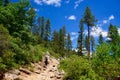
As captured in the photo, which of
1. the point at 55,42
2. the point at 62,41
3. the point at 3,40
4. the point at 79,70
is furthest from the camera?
the point at 62,41

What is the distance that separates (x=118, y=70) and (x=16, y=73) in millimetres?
13010

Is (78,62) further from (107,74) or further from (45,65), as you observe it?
(45,65)

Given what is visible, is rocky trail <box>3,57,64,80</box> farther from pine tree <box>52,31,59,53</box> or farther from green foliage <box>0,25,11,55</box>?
pine tree <box>52,31,59,53</box>

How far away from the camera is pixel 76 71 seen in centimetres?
3164

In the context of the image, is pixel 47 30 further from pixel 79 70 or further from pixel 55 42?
pixel 79 70

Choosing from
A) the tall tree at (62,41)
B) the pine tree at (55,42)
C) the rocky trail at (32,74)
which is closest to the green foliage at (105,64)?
the rocky trail at (32,74)

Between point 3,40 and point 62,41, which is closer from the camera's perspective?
point 3,40

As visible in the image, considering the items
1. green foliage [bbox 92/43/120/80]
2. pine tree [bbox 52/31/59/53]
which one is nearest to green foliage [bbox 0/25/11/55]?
green foliage [bbox 92/43/120/80]

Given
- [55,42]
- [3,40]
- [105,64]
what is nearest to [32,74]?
[3,40]

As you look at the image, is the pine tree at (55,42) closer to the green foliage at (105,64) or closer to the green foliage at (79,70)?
the green foliage at (79,70)

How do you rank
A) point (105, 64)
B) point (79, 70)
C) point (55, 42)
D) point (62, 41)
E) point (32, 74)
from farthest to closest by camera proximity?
point (62, 41), point (55, 42), point (32, 74), point (79, 70), point (105, 64)

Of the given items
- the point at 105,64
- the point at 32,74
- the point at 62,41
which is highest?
the point at 62,41

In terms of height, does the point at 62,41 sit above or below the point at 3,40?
above

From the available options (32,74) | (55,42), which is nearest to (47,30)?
(55,42)
